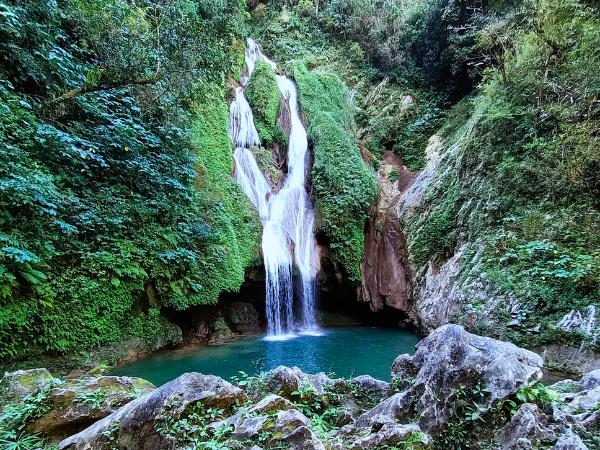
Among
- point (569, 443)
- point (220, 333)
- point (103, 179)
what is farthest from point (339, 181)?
point (569, 443)

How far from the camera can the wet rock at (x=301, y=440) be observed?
2.51 meters

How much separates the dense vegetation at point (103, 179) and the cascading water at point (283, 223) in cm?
153

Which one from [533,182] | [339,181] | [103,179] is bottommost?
[533,182]

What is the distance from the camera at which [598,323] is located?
5.58 m

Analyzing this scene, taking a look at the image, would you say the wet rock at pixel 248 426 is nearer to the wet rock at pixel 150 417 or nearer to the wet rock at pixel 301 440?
the wet rock at pixel 301 440

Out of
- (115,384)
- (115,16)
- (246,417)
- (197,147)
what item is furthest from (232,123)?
(246,417)

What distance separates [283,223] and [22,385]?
28.8ft

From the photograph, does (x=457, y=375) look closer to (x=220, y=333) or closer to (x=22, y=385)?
(x=22, y=385)

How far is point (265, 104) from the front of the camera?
14.0 meters

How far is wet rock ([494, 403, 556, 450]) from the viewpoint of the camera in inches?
96.9

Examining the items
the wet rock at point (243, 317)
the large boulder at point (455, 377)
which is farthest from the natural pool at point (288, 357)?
the large boulder at point (455, 377)

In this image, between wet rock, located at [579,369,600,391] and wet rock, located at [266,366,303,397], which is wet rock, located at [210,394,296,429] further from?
wet rock, located at [579,369,600,391]

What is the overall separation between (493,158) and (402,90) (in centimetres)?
914

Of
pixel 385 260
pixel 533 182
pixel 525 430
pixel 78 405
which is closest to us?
pixel 525 430
